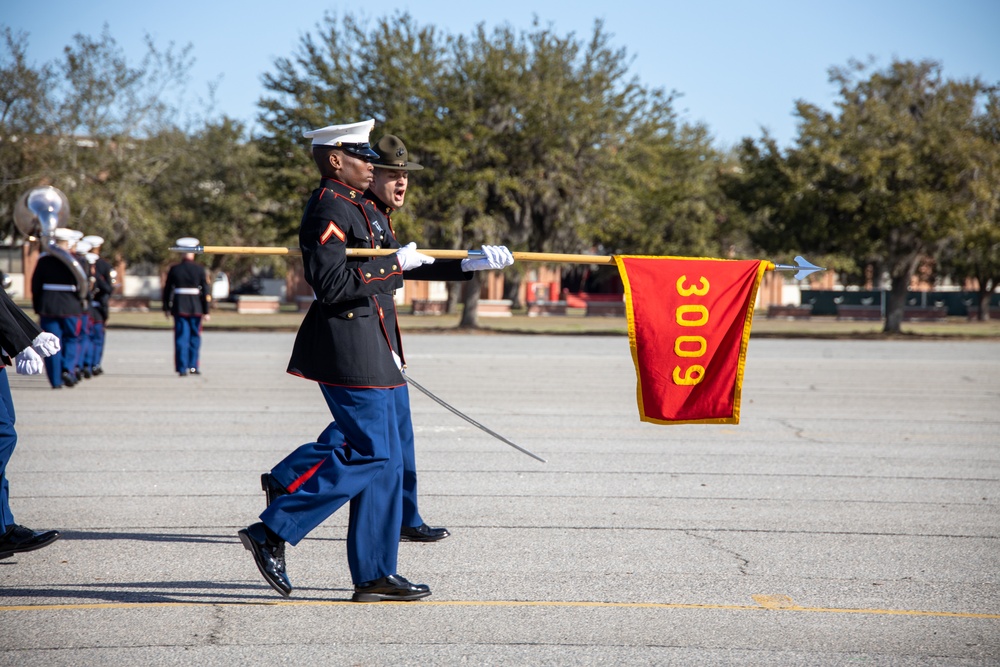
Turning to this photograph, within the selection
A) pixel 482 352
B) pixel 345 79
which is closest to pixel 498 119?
pixel 345 79

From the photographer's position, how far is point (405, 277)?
5.47 m

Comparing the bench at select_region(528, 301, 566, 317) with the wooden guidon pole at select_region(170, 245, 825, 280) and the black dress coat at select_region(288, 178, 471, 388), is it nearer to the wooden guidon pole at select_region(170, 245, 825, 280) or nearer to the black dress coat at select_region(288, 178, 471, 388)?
the wooden guidon pole at select_region(170, 245, 825, 280)

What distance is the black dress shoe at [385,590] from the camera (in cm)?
482

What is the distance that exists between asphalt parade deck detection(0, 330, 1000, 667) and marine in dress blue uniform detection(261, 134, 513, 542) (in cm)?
28

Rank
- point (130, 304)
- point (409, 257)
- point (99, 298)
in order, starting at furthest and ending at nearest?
point (130, 304), point (99, 298), point (409, 257)

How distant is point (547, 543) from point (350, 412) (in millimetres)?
1723

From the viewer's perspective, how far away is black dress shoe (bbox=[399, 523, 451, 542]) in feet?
19.4

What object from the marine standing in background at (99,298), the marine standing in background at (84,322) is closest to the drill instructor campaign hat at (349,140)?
the marine standing in background at (84,322)

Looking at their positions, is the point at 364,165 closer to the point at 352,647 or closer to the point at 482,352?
the point at 352,647

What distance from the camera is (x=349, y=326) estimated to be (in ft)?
16.0

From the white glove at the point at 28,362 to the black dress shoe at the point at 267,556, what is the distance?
5.52 ft

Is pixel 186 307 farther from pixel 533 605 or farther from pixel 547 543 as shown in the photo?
pixel 533 605

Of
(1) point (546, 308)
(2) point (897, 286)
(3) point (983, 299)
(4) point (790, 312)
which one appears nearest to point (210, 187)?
(1) point (546, 308)

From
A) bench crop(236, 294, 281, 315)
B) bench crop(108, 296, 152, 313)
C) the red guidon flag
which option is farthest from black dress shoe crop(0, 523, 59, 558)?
bench crop(108, 296, 152, 313)
